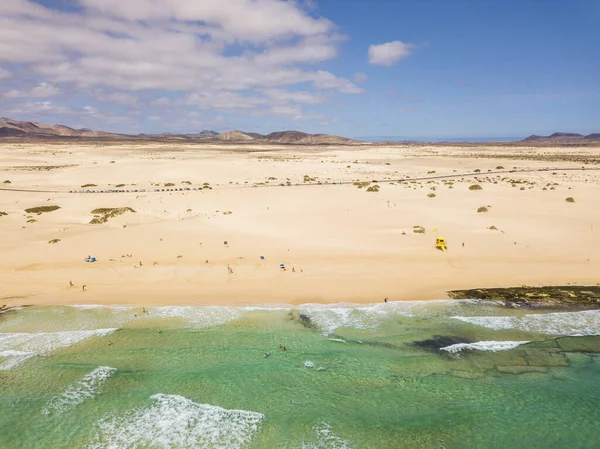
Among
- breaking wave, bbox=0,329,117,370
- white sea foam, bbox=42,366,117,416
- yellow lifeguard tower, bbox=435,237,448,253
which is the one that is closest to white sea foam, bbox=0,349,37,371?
breaking wave, bbox=0,329,117,370

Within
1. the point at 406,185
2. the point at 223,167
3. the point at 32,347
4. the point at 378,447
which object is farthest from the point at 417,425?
the point at 223,167

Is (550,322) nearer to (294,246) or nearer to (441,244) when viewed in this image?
(441,244)

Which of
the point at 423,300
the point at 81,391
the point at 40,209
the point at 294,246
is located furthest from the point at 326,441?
the point at 40,209

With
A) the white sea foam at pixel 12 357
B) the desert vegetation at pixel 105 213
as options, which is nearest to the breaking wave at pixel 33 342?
the white sea foam at pixel 12 357

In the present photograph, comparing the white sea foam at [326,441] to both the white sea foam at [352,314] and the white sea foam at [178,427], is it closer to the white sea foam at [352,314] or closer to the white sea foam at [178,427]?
the white sea foam at [178,427]

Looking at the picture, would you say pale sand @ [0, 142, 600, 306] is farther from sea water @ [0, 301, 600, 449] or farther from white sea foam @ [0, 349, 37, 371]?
white sea foam @ [0, 349, 37, 371]

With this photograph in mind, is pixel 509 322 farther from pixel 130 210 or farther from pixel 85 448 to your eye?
pixel 130 210
